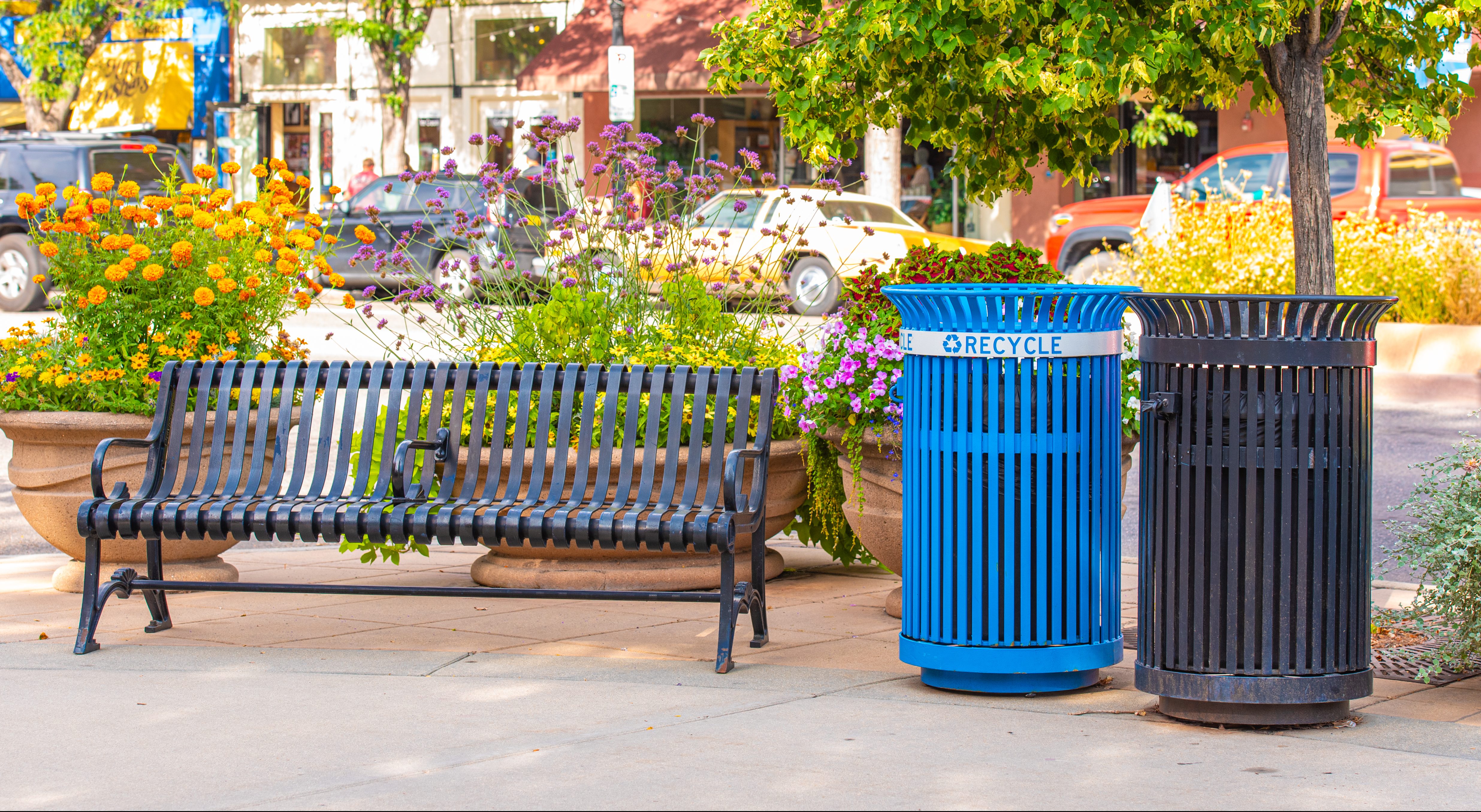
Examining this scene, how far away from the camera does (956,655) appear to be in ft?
15.6

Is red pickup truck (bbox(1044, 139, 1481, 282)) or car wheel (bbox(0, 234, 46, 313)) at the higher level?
red pickup truck (bbox(1044, 139, 1481, 282))

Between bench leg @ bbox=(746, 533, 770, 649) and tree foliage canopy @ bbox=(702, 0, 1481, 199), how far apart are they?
164 centimetres

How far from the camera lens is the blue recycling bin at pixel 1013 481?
15.4ft

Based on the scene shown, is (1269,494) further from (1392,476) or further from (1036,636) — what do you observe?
(1392,476)

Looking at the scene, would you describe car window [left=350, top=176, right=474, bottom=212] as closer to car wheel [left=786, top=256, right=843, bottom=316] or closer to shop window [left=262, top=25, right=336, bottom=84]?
car wheel [left=786, top=256, right=843, bottom=316]

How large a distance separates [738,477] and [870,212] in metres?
14.9

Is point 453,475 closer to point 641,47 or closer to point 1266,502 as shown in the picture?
point 1266,502

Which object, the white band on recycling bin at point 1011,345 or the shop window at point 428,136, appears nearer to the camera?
the white band on recycling bin at point 1011,345

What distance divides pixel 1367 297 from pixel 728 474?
198 cm

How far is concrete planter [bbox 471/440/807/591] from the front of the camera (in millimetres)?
6219

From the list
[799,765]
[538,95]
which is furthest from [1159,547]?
[538,95]

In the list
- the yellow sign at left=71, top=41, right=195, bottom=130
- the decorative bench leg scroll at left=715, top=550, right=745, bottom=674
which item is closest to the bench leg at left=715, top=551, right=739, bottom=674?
the decorative bench leg scroll at left=715, top=550, right=745, bottom=674

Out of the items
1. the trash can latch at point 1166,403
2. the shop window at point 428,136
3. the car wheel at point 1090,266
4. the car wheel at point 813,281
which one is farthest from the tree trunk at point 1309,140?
the shop window at point 428,136

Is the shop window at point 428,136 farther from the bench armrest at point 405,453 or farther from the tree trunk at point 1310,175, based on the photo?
the tree trunk at point 1310,175
